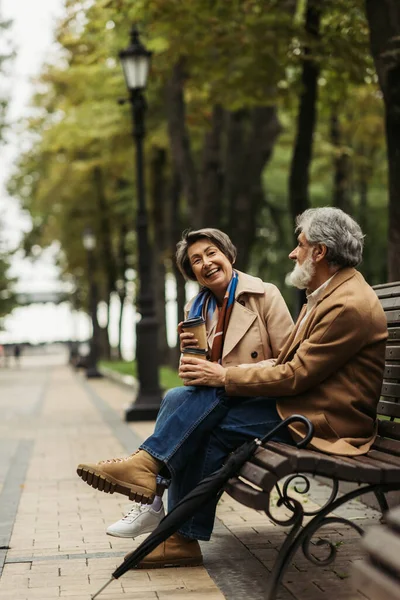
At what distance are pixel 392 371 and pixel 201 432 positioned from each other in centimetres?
110

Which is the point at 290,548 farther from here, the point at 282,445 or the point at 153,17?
the point at 153,17

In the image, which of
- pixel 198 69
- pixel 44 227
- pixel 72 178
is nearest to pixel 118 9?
pixel 198 69

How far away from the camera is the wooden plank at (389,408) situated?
539cm

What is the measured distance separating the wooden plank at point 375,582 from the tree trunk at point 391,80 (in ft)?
21.7

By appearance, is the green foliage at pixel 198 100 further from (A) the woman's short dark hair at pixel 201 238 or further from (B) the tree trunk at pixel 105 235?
(A) the woman's short dark hair at pixel 201 238

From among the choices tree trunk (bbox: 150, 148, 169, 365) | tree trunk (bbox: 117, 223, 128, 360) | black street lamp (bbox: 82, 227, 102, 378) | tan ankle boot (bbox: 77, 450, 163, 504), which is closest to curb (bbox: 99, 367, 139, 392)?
tree trunk (bbox: 150, 148, 169, 365)

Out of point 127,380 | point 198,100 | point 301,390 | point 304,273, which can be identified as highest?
point 198,100

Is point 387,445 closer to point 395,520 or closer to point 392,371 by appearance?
point 392,371

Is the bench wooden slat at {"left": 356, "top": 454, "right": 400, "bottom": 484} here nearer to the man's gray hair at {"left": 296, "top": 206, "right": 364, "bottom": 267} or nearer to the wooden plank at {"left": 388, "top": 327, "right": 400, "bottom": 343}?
the man's gray hair at {"left": 296, "top": 206, "right": 364, "bottom": 267}

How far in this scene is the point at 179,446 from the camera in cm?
Answer: 506

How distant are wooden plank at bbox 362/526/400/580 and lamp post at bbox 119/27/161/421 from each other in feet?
36.1

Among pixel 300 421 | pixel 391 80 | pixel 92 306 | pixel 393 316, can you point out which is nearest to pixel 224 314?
pixel 393 316

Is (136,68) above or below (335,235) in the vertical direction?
above

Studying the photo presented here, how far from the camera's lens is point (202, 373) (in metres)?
5.09
